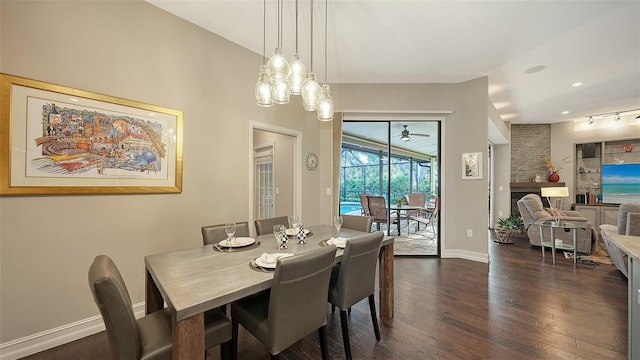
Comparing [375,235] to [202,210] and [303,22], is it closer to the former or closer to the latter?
[202,210]

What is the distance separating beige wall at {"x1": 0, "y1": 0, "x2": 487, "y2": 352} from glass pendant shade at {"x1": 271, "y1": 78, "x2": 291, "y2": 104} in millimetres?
1195

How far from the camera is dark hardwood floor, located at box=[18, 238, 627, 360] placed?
1.88 m

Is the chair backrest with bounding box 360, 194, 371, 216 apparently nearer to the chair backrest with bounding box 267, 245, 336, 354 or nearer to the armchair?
the armchair

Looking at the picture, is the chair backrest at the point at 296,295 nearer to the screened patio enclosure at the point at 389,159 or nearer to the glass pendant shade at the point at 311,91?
the glass pendant shade at the point at 311,91

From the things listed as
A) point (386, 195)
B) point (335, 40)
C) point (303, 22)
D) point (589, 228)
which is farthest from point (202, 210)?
point (589, 228)

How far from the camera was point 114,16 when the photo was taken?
2195mm

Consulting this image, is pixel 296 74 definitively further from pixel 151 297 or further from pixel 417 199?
pixel 417 199

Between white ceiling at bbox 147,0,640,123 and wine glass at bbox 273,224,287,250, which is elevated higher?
white ceiling at bbox 147,0,640,123

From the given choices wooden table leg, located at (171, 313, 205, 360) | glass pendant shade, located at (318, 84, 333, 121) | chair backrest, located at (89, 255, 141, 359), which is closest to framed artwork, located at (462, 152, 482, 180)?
glass pendant shade, located at (318, 84, 333, 121)

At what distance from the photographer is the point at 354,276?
6.12 ft

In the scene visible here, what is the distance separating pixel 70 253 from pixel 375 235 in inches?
95.7

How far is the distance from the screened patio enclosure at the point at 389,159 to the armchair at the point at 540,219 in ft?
6.52

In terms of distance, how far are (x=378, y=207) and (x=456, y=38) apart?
2852 mm

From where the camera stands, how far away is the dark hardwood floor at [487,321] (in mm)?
1878
